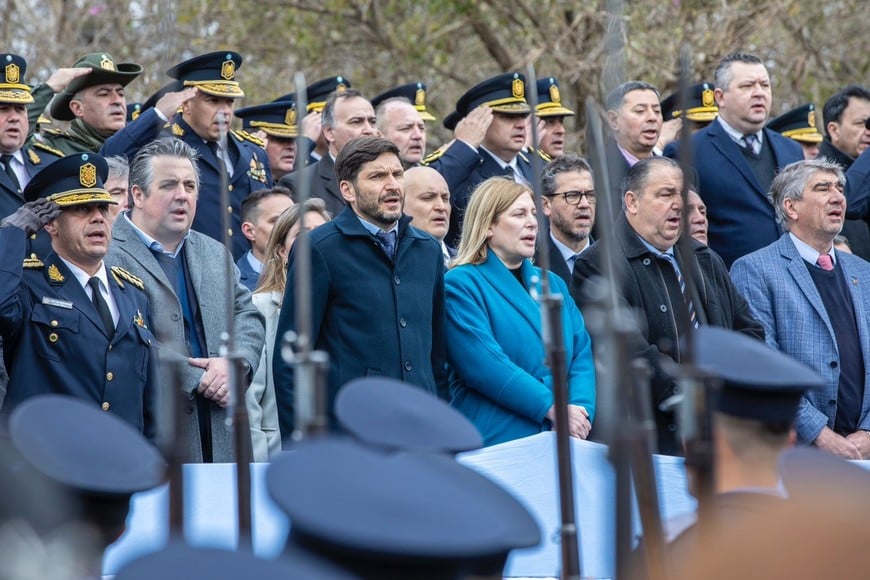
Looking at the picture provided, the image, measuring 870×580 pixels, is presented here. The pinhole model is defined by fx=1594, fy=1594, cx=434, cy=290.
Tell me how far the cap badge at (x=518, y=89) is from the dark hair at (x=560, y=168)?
44.5 inches

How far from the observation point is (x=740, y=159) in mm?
8547

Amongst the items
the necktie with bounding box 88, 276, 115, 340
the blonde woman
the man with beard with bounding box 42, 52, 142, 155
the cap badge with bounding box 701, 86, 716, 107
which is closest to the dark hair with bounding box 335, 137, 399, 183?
the blonde woman

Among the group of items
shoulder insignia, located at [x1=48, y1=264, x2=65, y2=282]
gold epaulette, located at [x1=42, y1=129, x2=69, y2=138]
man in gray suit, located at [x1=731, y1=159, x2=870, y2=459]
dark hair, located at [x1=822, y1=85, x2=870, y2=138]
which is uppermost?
dark hair, located at [x1=822, y1=85, x2=870, y2=138]

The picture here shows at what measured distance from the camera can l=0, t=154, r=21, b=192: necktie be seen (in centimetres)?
752

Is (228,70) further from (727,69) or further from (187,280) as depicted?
(727,69)

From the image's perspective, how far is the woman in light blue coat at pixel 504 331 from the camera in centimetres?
636

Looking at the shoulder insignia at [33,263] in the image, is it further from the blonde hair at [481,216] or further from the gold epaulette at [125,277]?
the blonde hair at [481,216]

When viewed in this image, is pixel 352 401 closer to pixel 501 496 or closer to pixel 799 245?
pixel 501 496

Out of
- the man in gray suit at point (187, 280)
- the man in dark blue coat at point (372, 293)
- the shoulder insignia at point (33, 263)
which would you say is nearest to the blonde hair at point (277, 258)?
the man in gray suit at point (187, 280)

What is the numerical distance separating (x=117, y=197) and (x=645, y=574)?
472cm

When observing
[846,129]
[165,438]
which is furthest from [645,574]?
[846,129]

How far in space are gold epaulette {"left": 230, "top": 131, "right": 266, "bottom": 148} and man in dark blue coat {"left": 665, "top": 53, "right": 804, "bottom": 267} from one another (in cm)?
233

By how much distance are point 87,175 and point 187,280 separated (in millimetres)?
648

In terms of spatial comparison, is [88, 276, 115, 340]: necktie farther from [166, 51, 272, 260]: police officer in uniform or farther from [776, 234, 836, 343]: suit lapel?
[776, 234, 836, 343]: suit lapel
